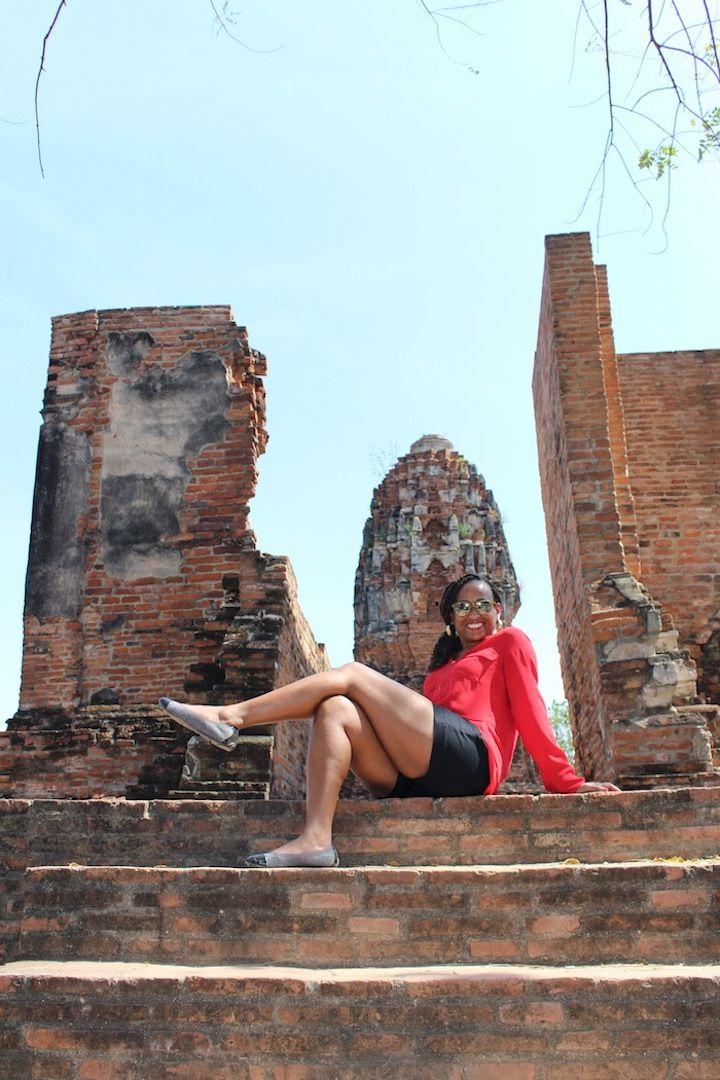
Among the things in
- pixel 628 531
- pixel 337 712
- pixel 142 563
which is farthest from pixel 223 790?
pixel 628 531

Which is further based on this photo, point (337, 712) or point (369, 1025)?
point (337, 712)


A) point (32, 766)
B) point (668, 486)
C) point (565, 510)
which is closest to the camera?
point (32, 766)

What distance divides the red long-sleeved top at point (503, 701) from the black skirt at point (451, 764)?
0.18 feet

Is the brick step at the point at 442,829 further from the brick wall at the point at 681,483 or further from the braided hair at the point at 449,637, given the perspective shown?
the brick wall at the point at 681,483

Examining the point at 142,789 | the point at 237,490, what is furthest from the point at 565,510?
the point at 142,789

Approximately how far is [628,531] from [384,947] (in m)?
5.35

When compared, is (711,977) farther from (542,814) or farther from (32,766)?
(32,766)

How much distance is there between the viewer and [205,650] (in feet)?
26.1

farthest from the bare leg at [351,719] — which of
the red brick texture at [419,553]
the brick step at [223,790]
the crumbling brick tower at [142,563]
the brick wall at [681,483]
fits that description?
the red brick texture at [419,553]

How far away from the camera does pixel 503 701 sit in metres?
4.20

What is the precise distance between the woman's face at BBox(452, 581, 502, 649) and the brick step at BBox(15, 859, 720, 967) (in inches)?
53.6

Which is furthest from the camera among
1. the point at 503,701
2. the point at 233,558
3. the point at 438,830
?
the point at 233,558

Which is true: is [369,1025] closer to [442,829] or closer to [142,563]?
[442,829]

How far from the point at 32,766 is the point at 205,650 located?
1565 mm
